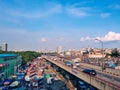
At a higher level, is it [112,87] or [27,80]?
[112,87]

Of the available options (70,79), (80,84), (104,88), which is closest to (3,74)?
(70,79)

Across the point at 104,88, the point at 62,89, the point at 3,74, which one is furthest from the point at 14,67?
the point at 104,88

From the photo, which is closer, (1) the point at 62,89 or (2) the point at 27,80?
(1) the point at 62,89

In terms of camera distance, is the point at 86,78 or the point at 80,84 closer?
the point at 86,78

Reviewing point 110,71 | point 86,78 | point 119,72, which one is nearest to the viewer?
point 86,78

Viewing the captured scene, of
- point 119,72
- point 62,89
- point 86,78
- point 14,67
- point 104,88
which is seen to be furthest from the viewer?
point 14,67

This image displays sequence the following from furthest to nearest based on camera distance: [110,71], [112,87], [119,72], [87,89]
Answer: [87,89] → [110,71] → [119,72] → [112,87]

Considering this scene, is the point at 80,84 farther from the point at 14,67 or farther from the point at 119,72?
the point at 14,67

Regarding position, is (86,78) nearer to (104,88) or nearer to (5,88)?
(104,88)

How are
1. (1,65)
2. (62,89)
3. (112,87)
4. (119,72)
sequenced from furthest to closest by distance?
(1,65) → (62,89) → (119,72) → (112,87)
